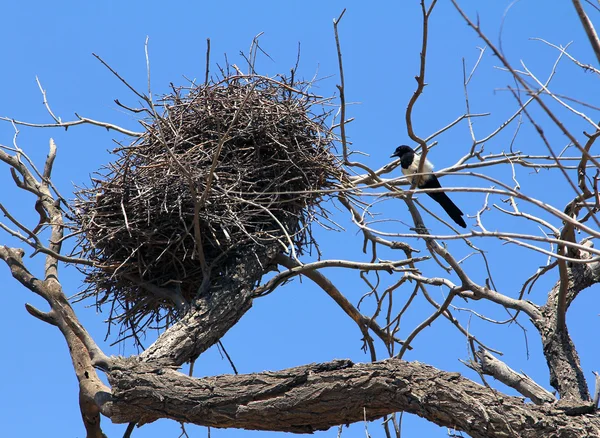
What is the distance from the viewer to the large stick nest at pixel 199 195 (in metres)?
5.34

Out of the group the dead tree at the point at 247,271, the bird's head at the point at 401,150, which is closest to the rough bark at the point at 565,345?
the dead tree at the point at 247,271

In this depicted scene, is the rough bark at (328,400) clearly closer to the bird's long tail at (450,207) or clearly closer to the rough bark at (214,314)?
the rough bark at (214,314)

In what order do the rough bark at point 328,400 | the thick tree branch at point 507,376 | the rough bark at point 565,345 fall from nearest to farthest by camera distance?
the rough bark at point 328,400, the thick tree branch at point 507,376, the rough bark at point 565,345

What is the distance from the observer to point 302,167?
577cm

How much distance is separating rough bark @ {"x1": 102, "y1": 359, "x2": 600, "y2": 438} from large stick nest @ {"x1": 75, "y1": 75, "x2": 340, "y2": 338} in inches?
37.9

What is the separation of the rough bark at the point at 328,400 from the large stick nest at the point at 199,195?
96 centimetres

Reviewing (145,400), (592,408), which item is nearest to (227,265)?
(145,400)

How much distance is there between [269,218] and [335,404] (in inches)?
78.2

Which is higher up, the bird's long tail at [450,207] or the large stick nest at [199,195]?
the bird's long tail at [450,207]

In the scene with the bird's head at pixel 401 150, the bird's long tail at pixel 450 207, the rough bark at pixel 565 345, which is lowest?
the rough bark at pixel 565 345

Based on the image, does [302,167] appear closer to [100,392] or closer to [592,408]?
[100,392]

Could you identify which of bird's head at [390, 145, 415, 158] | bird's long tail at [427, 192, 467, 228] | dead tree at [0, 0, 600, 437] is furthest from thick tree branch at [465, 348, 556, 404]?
bird's head at [390, 145, 415, 158]

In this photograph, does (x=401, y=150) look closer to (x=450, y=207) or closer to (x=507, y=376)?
(x=450, y=207)

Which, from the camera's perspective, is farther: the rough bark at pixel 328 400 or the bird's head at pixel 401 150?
the bird's head at pixel 401 150
